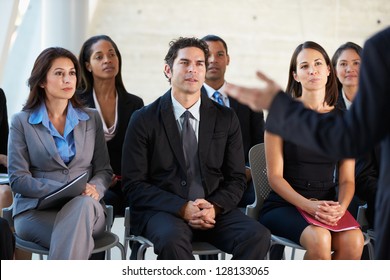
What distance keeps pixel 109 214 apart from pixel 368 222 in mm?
1518

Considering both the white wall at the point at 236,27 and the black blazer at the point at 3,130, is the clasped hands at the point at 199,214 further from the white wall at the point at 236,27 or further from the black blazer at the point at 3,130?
the white wall at the point at 236,27

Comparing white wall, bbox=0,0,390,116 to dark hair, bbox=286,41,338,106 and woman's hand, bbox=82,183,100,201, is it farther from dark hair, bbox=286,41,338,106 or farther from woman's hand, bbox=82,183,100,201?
woman's hand, bbox=82,183,100,201

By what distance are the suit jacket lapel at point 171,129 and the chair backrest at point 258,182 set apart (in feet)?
1.55

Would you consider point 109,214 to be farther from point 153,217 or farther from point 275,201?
point 275,201

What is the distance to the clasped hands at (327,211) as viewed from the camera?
3.37 meters

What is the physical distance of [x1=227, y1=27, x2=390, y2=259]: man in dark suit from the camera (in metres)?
1.63

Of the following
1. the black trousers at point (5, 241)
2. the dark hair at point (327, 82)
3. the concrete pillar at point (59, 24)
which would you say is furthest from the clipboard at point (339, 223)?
the concrete pillar at point (59, 24)

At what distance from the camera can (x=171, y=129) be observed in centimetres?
354

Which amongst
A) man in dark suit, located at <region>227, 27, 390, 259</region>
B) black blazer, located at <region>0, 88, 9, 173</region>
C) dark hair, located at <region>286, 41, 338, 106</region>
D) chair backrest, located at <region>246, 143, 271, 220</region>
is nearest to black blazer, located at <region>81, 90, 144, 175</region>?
black blazer, located at <region>0, 88, 9, 173</region>

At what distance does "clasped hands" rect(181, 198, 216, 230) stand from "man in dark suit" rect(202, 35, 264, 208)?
0.77 meters

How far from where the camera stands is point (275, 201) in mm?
3629

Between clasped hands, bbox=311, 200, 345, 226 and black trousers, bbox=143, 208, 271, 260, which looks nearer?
black trousers, bbox=143, 208, 271, 260
